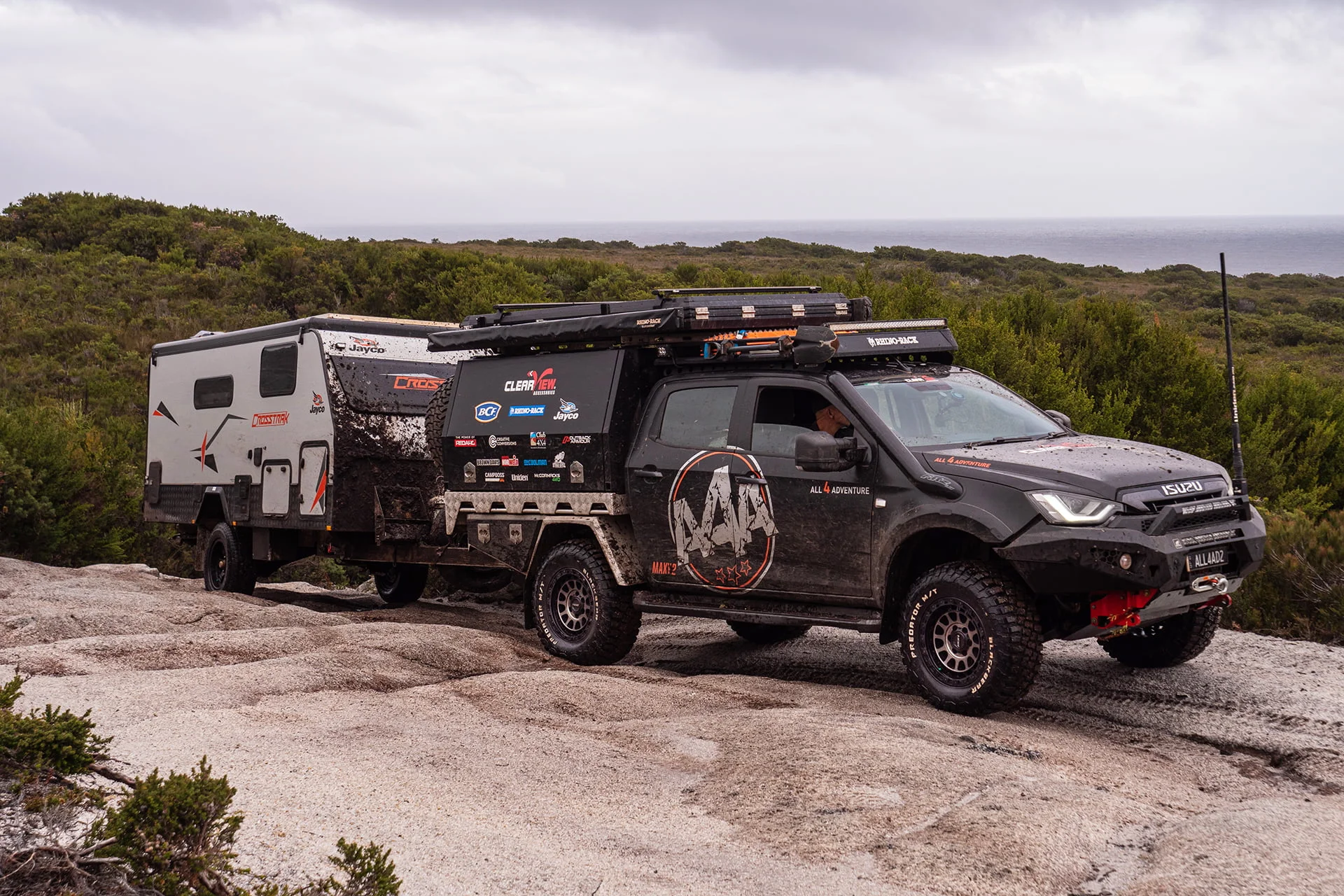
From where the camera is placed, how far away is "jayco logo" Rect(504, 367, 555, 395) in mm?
9602

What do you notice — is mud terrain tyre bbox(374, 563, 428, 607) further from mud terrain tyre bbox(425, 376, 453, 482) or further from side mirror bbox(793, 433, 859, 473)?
side mirror bbox(793, 433, 859, 473)

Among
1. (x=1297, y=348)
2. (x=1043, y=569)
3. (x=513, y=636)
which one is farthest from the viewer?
(x=1297, y=348)

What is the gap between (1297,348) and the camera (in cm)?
3366

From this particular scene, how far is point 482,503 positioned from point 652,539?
181cm

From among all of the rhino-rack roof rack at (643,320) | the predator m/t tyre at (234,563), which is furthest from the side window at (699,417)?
the predator m/t tyre at (234,563)

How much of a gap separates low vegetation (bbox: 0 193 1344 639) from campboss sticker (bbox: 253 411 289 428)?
4365mm

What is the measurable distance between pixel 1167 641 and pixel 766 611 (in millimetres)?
2617

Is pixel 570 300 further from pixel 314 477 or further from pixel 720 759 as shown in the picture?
pixel 720 759

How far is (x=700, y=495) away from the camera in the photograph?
8539 mm

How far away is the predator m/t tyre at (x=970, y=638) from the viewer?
688 centimetres

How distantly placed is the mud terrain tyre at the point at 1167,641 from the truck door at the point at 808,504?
1.99m

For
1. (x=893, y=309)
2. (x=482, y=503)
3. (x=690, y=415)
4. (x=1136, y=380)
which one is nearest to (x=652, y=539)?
(x=690, y=415)

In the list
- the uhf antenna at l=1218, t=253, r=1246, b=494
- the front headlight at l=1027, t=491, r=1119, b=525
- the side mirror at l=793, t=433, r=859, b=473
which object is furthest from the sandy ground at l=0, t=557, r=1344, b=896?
the side mirror at l=793, t=433, r=859, b=473

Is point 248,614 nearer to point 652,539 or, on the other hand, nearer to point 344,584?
point 652,539
